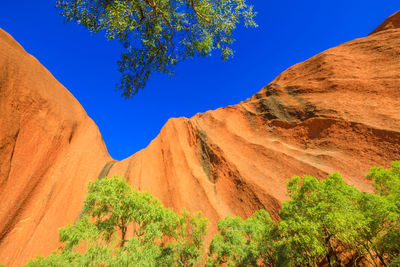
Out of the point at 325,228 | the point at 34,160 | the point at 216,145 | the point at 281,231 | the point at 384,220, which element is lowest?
the point at 384,220

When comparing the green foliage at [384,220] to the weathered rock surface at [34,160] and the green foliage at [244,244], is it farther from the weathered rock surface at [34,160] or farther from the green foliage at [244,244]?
the weathered rock surface at [34,160]

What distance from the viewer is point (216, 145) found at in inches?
1326

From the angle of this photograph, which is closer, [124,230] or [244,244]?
[124,230]

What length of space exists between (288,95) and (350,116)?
1128 centimetres

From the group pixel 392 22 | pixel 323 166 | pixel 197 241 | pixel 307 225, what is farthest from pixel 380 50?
pixel 197 241

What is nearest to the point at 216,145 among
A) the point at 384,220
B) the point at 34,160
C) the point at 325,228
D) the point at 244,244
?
the point at 244,244

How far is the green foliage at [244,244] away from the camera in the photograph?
50.1 ft

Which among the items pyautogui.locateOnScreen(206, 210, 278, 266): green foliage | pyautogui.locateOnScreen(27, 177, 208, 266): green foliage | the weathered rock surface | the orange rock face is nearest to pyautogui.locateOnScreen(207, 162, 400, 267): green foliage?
pyautogui.locateOnScreen(206, 210, 278, 266): green foliage

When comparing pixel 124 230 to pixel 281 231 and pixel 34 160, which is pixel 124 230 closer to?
pixel 281 231

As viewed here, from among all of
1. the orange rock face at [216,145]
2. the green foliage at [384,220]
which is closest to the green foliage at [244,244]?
the green foliage at [384,220]

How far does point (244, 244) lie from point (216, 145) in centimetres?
1910

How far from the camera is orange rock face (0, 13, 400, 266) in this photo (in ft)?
77.0

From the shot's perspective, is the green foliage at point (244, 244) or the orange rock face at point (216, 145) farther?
the orange rock face at point (216, 145)

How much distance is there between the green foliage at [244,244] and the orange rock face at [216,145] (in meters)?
6.47
